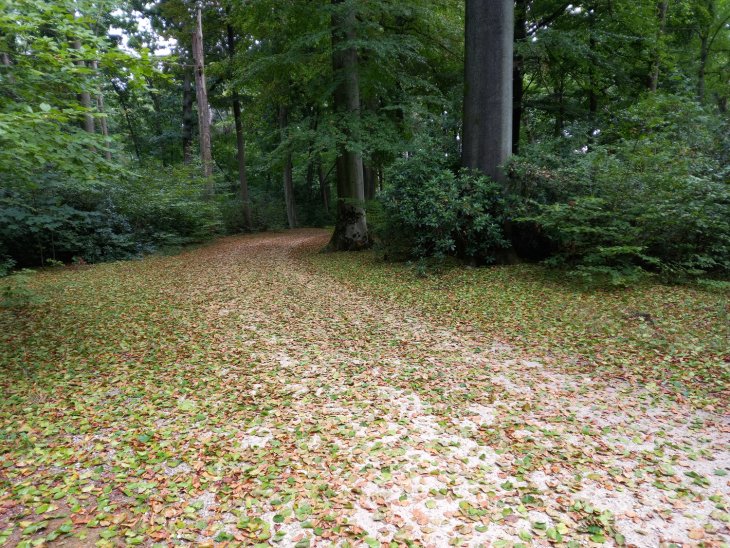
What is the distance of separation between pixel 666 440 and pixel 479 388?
4.67ft

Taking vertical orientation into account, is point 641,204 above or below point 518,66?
below

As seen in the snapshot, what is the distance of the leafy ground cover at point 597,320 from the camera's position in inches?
155

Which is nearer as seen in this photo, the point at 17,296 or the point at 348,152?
the point at 17,296

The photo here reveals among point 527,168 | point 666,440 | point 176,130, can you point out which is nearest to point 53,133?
point 666,440

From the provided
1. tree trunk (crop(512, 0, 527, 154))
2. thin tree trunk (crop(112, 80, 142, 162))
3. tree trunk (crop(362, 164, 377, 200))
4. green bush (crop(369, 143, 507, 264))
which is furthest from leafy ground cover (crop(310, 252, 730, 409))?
thin tree trunk (crop(112, 80, 142, 162))

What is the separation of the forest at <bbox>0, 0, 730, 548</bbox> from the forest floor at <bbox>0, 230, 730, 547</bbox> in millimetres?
22

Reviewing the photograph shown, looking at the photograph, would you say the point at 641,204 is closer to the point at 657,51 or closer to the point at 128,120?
the point at 657,51

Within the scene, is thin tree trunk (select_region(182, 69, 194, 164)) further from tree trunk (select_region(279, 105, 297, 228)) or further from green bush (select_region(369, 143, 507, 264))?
green bush (select_region(369, 143, 507, 264))

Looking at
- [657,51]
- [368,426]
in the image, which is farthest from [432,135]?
[368,426]

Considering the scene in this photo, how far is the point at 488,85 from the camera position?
7.74 metres

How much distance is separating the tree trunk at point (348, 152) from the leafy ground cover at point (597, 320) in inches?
156

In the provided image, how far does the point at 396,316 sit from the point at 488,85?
491 centimetres

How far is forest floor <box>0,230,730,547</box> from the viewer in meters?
2.37

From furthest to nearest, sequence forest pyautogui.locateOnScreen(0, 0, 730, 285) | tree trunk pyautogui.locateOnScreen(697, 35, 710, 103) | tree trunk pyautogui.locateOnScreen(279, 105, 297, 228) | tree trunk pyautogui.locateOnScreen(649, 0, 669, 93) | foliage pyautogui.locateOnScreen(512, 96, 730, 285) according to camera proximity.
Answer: tree trunk pyautogui.locateOnScreen(279, 105, 297, 228), tree trunk pyautogui.locateOnScreen(697, 35, 710, 103), tree trunk pyautogui.locateOnScreen(649, 0, 669, 93), foliage pyautogui.locateOnScreen(512, 96, 730, 285), forest pyautogui.locateOnScreen(0, 0, 730, 285)
